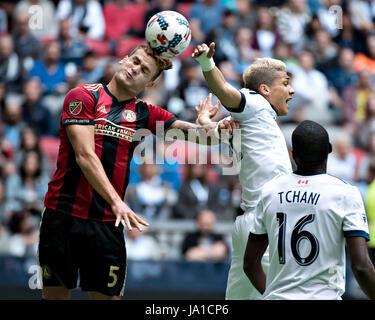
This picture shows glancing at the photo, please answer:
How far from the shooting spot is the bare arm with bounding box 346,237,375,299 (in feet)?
14.2

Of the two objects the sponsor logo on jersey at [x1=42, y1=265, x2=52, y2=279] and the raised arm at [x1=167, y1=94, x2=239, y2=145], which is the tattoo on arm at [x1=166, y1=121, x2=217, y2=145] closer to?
the raised arm at [x1=167, y1=94, x2=239, y2=145]

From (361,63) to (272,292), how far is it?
37.8ft

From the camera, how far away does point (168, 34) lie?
602 centimetres

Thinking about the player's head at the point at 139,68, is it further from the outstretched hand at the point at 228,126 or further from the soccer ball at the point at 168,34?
the outstretched hand at the point at 228,126

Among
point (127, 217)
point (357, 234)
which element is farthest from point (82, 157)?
point (357, 234)

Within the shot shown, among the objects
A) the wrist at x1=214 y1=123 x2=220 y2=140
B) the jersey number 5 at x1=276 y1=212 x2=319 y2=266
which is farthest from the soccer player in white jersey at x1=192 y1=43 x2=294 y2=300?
the jersey number 5 at x1=276 y1=212 x2=319 y2=266

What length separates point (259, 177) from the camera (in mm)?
6039

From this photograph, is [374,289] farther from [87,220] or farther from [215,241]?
[215,241]

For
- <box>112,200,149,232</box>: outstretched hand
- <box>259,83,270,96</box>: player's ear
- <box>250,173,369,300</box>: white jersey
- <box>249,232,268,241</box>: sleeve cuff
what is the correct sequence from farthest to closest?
<box>259,83,270,96</box>: player's ear → <box>112,200,149,232</box>: outstretched hand → <box>249,232,268,241</box>: sleeve cuff → <box>250,173,369,300</box>: white jersey

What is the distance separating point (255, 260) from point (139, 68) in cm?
199

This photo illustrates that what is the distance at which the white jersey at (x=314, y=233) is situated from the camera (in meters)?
4.46

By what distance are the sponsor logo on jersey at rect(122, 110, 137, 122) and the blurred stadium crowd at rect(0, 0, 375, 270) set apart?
5.19m

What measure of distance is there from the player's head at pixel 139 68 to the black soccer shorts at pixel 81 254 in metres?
1.16
